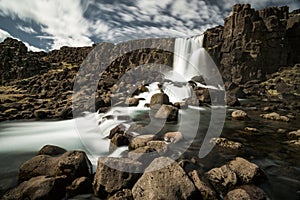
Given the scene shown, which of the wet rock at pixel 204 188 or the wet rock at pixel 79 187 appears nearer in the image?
the wet rock at pixel 204 188

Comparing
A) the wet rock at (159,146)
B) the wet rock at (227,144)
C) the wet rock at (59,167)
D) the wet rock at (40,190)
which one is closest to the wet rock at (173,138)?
the wet rock at (227,144)

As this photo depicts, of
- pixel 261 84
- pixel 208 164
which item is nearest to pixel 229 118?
pixel 208 164

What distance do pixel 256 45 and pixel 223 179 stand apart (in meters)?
58.8

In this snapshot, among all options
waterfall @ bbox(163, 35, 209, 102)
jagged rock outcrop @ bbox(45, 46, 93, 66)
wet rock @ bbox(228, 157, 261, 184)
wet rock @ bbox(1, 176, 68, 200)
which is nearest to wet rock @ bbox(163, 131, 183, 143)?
wet rock @ bbox(228, 157, 261, 184)

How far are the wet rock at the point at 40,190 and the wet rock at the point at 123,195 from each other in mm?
1881

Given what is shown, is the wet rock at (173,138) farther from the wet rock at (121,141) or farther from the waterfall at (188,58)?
the waterfall at (188,58)

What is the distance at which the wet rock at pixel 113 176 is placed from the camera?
7.39 meters

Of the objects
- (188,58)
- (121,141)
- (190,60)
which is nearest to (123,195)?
(121,141)

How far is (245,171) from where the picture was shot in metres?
8.23

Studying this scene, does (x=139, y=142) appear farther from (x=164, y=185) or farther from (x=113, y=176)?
(x=164, y=185)

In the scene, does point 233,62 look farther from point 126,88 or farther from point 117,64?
point 117,64

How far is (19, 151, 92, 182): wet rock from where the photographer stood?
26.6 ft

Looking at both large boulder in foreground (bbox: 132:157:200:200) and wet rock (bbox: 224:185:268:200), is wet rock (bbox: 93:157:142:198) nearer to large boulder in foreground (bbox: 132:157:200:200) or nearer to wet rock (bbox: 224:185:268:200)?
large boulder in foreground (bbox: 132:157:200:200)

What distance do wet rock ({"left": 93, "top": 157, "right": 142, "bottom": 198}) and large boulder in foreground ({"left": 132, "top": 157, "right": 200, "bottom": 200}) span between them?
0.54 metres
